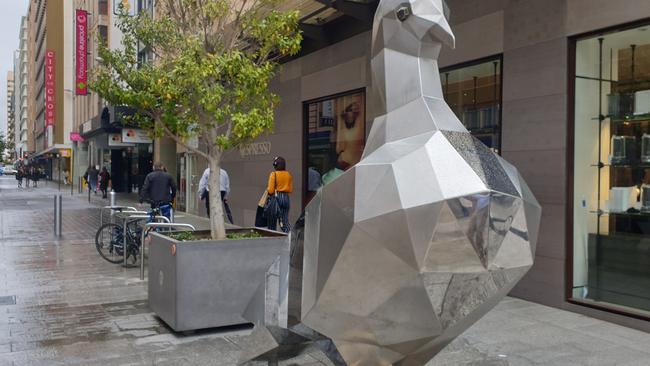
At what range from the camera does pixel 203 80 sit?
712 cm

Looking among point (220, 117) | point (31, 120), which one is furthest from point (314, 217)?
point (31, 120)

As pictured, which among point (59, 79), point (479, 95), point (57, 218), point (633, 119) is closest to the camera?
point (633, 119)

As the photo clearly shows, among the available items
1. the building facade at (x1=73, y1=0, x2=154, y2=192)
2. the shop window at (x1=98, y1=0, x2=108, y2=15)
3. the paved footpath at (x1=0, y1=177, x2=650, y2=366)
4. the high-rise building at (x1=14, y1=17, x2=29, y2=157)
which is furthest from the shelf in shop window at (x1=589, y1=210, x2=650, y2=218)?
the high-rise building at (x1=14, y1=17, x2=29, y2=157)

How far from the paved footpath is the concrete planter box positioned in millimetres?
191

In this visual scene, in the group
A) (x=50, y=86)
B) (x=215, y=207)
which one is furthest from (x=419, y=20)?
(x=50, y=86)

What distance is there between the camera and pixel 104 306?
7465 mm

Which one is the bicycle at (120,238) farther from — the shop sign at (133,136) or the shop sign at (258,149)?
the shop sign at (133,136)

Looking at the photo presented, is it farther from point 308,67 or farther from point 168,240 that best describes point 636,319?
point 308,67

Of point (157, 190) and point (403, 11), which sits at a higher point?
point (403, 11)

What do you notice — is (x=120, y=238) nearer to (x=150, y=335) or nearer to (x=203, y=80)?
(x=203, y=80)

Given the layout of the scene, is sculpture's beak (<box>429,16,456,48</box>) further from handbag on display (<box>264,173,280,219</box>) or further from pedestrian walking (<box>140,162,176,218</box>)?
pedestrian walking (<box>140,162,176,218</box>)

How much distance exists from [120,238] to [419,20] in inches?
367

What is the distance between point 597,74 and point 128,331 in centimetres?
638

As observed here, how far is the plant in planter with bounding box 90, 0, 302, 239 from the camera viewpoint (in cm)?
694
